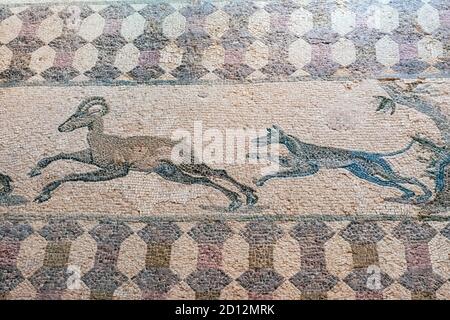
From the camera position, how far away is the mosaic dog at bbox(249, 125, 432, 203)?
232 cm

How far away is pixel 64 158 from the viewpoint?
246 centimetres

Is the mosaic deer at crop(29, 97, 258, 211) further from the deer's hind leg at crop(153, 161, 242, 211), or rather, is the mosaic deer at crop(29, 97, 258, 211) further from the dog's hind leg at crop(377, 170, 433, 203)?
the dog's hind leg at crop(377, 170, 433, 203)

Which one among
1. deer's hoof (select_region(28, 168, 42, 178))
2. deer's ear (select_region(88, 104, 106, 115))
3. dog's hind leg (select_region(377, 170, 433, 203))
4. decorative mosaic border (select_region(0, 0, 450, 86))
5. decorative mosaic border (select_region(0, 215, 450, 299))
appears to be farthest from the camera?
decorative mosaic border (select_region(0, 0, 450, 86))

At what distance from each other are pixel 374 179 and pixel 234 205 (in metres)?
0.51

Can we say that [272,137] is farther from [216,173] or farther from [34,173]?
[34,173]

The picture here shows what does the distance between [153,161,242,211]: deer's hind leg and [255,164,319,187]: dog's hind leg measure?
0.11 m

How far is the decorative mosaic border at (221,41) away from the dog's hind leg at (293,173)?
49 cm

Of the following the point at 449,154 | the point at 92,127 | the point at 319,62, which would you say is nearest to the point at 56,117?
the point at 92,127

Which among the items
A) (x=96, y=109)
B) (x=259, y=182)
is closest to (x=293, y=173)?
(x=259, y=182)

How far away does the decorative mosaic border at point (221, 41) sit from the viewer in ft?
8.96

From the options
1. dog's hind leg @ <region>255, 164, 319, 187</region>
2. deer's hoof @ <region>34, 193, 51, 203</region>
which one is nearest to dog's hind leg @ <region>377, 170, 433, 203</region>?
dog's hind leg @ <region>255, 164, 319, 187</region>

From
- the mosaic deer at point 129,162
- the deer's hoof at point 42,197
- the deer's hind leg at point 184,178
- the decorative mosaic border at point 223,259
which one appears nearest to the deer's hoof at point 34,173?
the mosaic deer at point 129,162

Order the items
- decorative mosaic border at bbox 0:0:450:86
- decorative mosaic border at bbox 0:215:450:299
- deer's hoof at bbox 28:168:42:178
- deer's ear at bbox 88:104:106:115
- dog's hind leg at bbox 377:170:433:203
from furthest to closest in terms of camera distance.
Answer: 1. decorative mosaic border at bbox 0:0:450:86
2. deer's ear at bbox 88:104:106:115
3. deer's hoof at bbox 28:168:42:178
4. dog's hind leg at bbox 377:170:433:203
5. decorative mosaic border at bbox 0:215:450:299

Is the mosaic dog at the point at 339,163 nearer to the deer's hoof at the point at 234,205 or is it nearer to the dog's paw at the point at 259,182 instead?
the dog's paw at the point at 259,182
